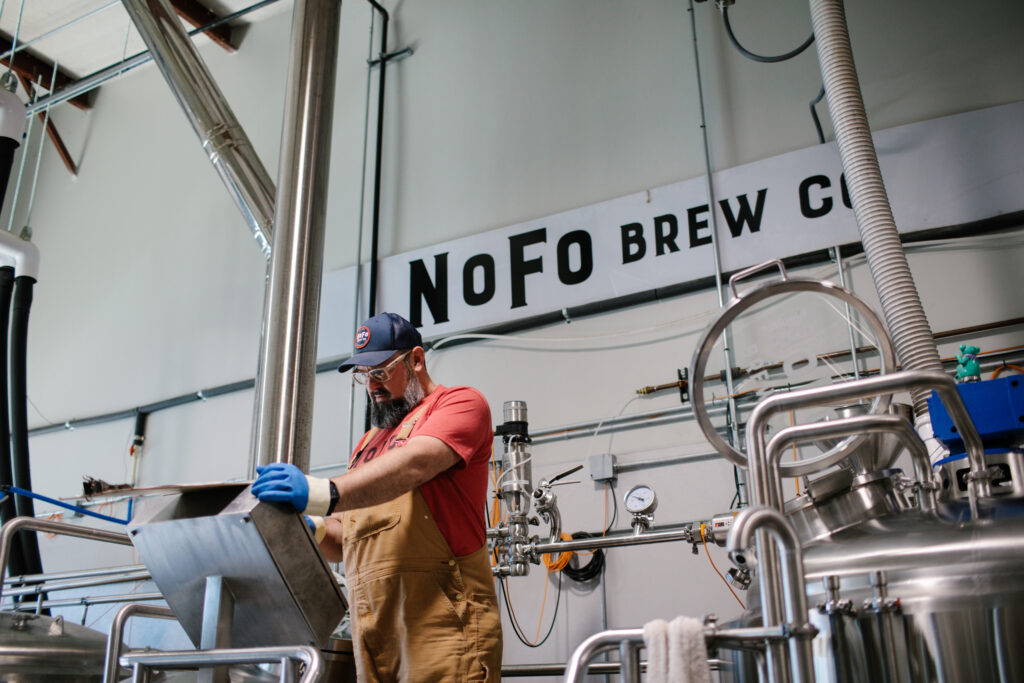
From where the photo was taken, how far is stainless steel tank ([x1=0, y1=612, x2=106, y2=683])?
8.29 feet

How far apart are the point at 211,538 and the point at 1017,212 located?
2804mm

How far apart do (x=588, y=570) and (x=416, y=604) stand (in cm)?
154

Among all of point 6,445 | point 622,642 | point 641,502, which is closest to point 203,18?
point 6,445

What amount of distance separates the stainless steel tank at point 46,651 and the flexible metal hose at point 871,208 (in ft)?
8.34

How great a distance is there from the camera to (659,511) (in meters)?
3.26

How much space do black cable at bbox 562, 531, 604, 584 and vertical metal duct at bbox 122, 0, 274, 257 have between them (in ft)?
6.90

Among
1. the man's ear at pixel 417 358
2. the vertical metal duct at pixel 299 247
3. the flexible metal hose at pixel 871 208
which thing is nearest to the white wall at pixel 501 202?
the vertical metal duct at pixel 299 247

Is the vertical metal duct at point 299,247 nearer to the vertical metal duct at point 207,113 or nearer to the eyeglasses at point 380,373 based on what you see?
the vertical metal duct at point 207,113

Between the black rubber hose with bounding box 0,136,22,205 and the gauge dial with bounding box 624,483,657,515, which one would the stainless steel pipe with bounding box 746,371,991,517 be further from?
the black rubber hose with bounding box 0,136,22,205

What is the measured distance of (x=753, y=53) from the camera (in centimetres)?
374

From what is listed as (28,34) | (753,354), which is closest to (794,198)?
(753,354)

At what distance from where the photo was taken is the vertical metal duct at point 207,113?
419cm

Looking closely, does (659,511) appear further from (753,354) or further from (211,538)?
(211,538)

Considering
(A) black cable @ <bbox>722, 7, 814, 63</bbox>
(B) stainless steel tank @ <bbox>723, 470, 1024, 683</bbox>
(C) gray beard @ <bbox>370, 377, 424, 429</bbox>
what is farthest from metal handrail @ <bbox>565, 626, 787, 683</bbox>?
(A) black cable @ <bbox>722, 7, 814, 63</bbox>
